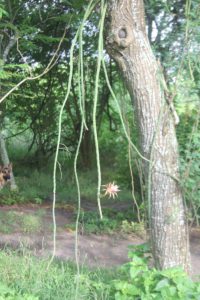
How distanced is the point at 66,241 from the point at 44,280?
2307 millimetres

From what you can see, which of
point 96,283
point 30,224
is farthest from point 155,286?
point 30,224

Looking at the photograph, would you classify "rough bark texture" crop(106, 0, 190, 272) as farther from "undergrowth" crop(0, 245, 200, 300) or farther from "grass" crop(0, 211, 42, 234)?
"grass" crop(0, 211, 42, 234)

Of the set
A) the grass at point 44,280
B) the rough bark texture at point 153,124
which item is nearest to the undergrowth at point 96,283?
the grass at point 44,280

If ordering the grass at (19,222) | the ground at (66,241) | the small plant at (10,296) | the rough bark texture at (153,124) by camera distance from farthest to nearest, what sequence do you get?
the grass at (19,222), the ground at (66,241), the rough bark texture at (153,124), the small plant at (10,296)

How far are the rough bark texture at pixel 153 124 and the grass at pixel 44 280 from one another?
592mm

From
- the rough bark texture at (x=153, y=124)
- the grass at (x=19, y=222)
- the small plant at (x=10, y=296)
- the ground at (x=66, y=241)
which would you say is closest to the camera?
the small plant at (x=10, y=296)

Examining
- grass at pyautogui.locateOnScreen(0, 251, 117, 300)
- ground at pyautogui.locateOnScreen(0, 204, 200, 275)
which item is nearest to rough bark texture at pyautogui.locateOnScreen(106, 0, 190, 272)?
grass at pyautogui.locateOnScreen(0, 251, 117, 300)

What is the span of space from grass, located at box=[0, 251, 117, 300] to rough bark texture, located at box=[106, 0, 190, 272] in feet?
1.94

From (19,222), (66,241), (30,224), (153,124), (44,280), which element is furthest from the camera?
(19,222)

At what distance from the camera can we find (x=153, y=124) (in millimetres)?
3877

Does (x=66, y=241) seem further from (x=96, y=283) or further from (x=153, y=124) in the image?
(x=153, y=124)

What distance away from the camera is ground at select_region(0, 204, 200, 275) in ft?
19.6

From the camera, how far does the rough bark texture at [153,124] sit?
12.5 feet

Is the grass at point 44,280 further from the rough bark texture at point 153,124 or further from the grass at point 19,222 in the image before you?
the grass at point 19,222
